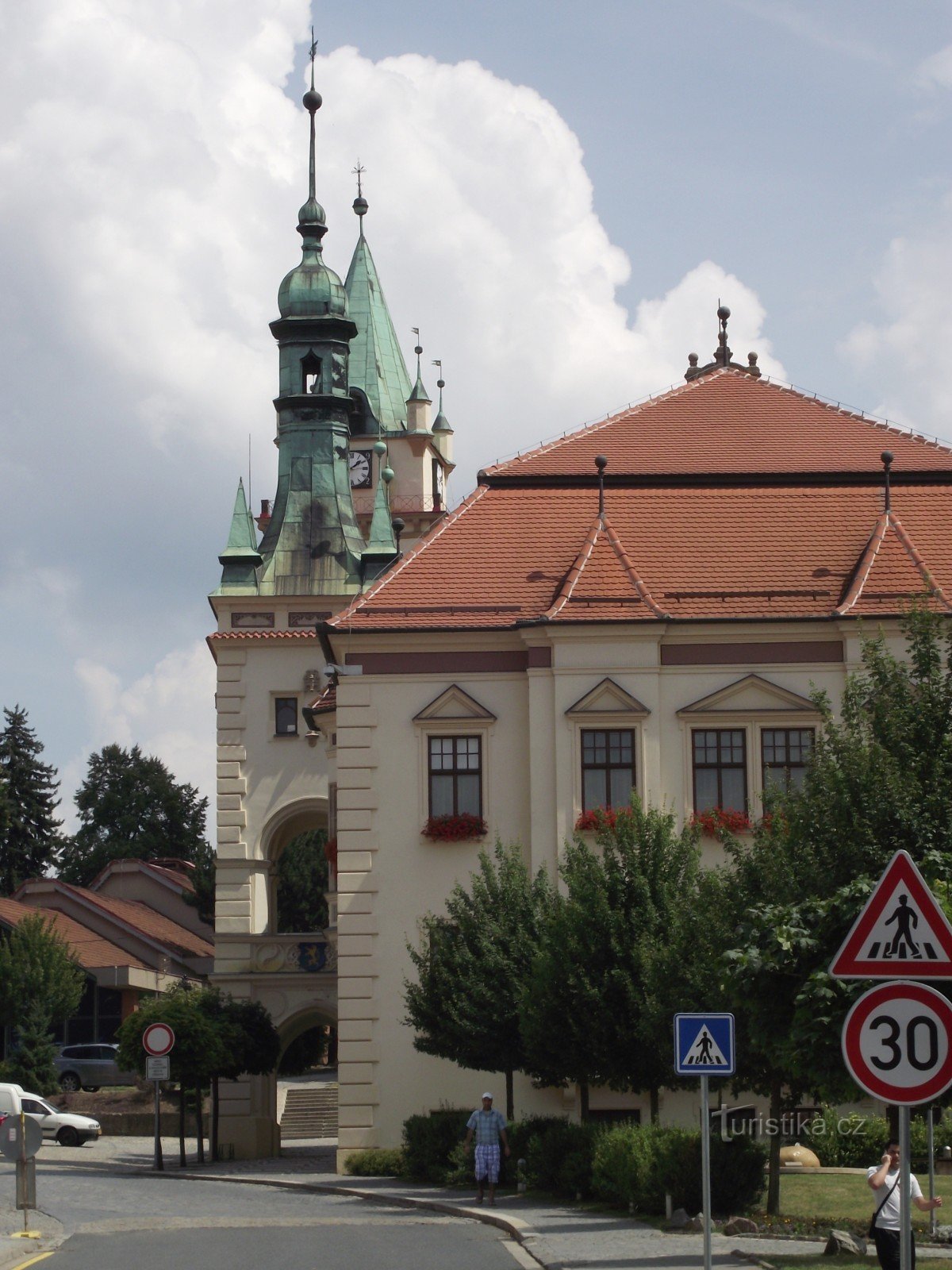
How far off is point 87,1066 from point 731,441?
35351 millimetres

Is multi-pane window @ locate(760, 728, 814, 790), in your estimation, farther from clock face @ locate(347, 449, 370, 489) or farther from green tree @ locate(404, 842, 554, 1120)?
clock face @ locate(347, 449, 370, 489)

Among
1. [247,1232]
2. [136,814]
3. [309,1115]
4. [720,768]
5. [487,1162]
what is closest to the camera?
[247,1232]

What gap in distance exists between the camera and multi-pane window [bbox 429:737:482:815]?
37250 millimetres

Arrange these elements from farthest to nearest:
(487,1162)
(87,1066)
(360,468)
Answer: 1. (360,468)
2. (87,1066)
3. (487,1162)

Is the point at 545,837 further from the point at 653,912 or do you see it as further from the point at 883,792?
the point at 883,792

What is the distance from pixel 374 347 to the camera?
7788 centimetres

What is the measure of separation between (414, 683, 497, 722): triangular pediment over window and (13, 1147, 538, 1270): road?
866 centimetres

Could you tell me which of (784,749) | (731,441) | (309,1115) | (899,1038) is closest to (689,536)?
(731,441)

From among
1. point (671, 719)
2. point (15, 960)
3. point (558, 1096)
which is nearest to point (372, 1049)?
point (558, 1096)

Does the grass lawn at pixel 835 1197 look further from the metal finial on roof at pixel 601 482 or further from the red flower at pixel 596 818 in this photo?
the metal finial on roof at pixel 601 482

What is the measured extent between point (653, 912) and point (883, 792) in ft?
25.0

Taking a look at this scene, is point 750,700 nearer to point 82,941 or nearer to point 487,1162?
point 487,1162

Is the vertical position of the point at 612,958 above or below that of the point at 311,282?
below

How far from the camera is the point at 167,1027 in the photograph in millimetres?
37250
